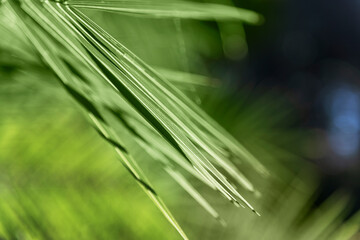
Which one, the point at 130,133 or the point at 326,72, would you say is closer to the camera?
the point at 130,133

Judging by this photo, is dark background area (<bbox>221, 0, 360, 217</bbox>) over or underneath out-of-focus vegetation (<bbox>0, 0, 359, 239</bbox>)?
underneath

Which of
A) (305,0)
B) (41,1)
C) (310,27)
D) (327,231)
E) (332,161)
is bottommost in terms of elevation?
(332,161)

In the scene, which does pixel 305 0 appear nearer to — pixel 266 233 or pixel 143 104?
pixel 266 233

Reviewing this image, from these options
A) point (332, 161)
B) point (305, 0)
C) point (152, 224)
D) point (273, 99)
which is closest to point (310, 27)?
point (305, 0)

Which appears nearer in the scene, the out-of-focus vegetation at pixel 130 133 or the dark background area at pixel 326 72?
the out-of-focus vegetation at pixel 130 133

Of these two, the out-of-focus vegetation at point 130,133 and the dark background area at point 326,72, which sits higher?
the out-of-focus vegetation at point 130,133
